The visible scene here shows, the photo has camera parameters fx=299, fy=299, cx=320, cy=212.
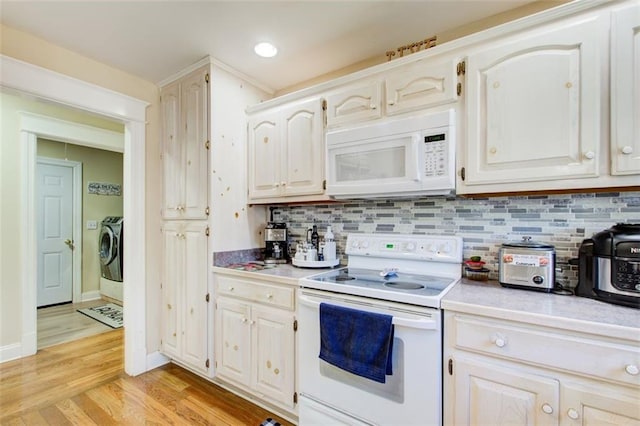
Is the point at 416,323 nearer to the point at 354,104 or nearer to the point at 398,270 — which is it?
the point at 398,270

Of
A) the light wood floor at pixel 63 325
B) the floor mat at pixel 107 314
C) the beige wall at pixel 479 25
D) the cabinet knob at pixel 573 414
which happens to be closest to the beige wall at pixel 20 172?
the light wood floor at pixel 63 325

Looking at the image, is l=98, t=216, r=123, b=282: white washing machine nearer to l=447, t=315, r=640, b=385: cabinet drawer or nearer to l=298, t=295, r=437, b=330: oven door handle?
l=298, t=295, r=437, b=330: oven door handle

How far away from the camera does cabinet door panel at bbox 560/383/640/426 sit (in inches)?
38.3

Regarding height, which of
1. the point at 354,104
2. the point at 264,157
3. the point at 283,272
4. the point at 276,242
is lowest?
the point at 283,272

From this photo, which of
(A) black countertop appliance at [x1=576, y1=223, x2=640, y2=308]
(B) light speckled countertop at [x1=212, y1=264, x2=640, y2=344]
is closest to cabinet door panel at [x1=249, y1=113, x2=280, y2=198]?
(B) light speckled countertop at [x1=212, y1=264, x2=640, y2=344]

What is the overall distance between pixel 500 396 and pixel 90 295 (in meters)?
5.43

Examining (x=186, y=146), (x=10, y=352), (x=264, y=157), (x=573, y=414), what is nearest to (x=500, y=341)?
(x=573, y=414)

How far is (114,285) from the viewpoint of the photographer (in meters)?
4.39

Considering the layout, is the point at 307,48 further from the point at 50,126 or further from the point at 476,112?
the point at 50,126

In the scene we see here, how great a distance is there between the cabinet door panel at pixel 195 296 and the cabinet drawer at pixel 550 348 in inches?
67.3

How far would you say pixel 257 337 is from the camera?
1918 mm

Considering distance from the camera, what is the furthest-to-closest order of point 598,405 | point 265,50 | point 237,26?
point 265,50 → point 237,26 → point 598,405

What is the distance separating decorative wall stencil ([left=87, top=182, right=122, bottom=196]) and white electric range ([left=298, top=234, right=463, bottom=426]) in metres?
4.51

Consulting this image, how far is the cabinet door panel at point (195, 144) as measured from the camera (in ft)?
7.25
